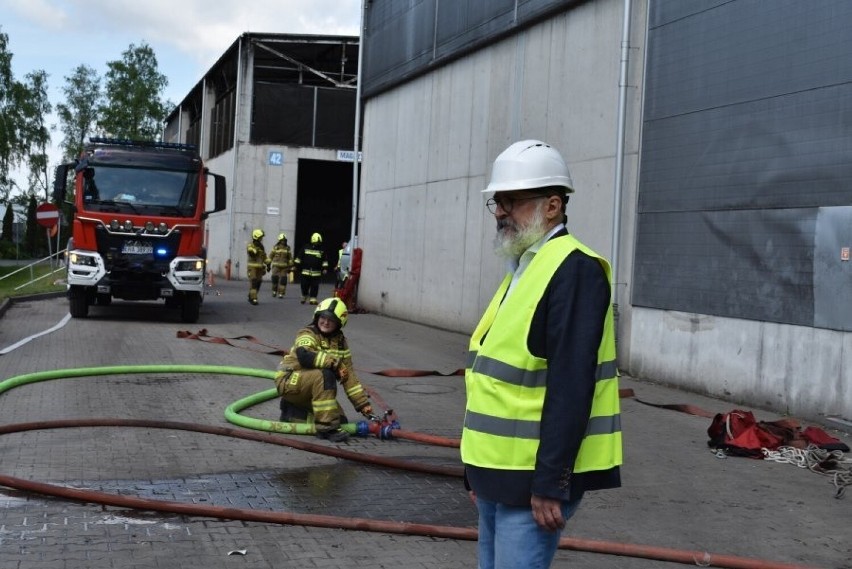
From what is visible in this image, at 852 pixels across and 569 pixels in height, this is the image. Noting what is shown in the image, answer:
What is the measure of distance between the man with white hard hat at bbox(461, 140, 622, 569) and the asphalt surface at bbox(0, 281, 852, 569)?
2.25 metres

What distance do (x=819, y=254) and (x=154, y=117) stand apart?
65.4 metres

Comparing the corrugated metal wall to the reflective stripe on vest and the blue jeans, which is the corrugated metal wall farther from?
the blue jeans

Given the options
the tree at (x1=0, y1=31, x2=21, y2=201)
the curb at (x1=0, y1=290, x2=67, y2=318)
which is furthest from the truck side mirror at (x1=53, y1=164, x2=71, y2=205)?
the tree at (x1=0, y1=31, x2=21, y2=201)

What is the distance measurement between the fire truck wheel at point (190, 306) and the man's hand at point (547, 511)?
1663 cm

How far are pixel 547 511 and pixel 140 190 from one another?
16.7 meters

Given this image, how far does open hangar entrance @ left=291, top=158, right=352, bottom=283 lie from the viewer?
4453cm

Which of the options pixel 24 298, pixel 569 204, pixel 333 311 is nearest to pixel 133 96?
pixel 24 298

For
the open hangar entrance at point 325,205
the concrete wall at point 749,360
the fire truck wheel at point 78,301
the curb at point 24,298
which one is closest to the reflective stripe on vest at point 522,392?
the concrete wall at point 749,360

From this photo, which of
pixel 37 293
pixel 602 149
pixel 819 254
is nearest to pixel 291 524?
pixel 819 254

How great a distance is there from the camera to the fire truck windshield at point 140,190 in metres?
18.1

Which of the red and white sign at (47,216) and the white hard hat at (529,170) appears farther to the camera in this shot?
the red and white sign at (47,216)

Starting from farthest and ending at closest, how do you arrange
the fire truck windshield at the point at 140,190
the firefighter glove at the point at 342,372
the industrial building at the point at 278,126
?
the industrial building at the point at 278,126 → the fire truck windshield at the point at 140,190 → the firefighter glove at the point at 342,372

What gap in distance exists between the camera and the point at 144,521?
5.55 m

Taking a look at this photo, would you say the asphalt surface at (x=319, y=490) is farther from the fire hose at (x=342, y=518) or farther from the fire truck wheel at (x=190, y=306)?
the fire truck wheel at (x=190, y=306)
